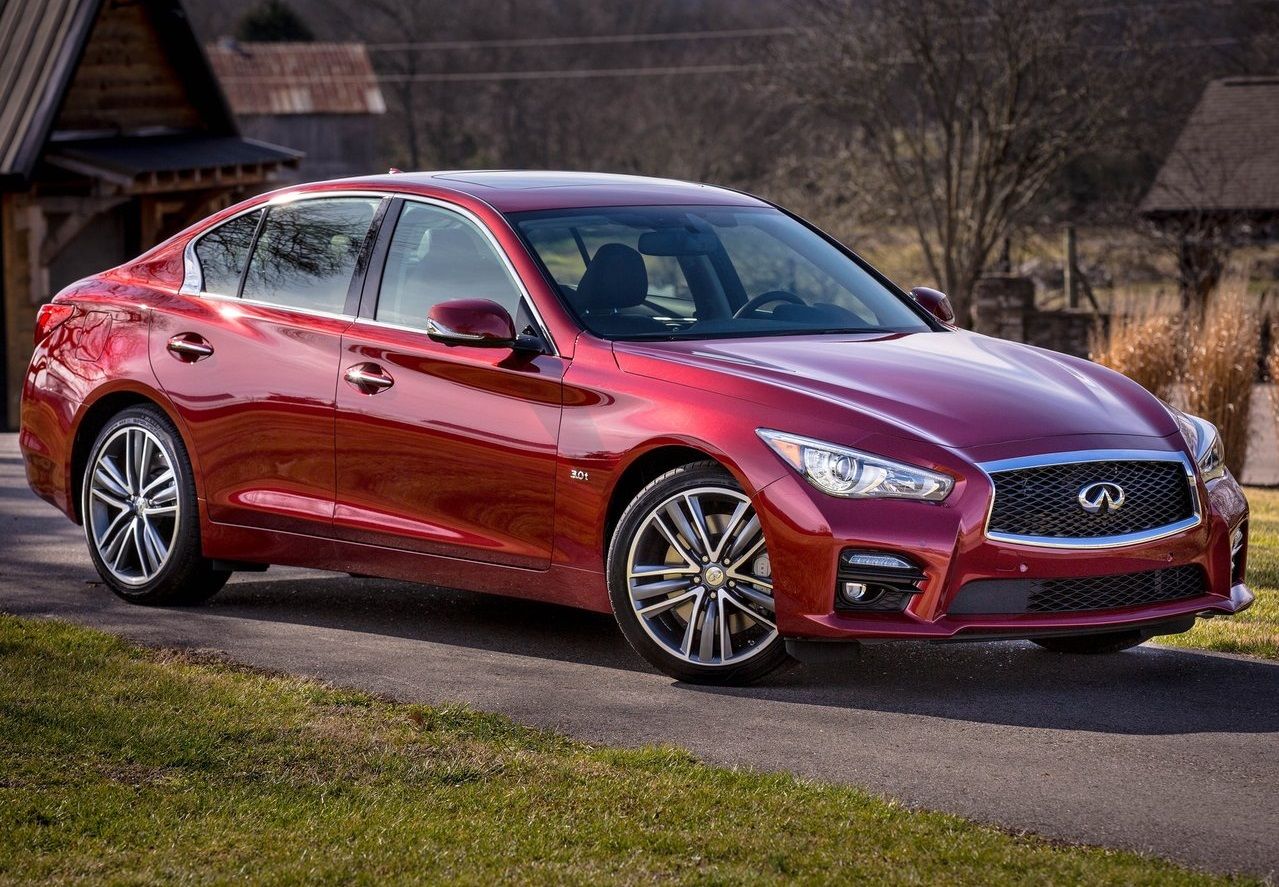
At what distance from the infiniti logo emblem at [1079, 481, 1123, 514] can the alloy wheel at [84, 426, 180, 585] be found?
3.78 metres

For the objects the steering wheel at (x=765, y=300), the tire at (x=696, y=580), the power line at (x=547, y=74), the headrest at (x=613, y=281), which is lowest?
the tire at (x=696, y=580)

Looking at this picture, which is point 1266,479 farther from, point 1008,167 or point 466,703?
point 1008,167

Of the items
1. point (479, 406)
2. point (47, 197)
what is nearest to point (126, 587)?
A: point (479, 406)

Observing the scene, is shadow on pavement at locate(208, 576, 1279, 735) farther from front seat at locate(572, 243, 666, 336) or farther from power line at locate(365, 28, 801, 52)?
power line at locate(365, 28, 801, 52)

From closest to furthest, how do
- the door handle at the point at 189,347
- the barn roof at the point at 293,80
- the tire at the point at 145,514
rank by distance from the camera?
the door handle at the point at 189,347, the tire at the point at 145,514, the barn roof at the point at 293,80

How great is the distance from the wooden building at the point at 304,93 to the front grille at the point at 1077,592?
5785 centimetres

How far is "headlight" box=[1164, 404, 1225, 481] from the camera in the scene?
22.3 feet

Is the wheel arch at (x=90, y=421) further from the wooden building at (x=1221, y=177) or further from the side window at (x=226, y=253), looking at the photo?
the wooden building at (x=1221, y=177)

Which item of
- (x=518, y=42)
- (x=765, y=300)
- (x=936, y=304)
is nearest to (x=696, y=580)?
(x=765, y=300)

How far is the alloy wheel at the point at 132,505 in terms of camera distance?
27.0ft

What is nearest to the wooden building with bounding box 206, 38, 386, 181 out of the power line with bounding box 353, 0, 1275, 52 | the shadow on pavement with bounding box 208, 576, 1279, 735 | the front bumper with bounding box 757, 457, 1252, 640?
the power line with bounding box 353, 0, 1275, 52

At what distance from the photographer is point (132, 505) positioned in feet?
27.3

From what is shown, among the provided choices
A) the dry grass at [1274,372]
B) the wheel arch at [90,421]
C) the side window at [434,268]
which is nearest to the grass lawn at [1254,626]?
the side window at [434,268]

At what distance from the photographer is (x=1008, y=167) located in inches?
1459
